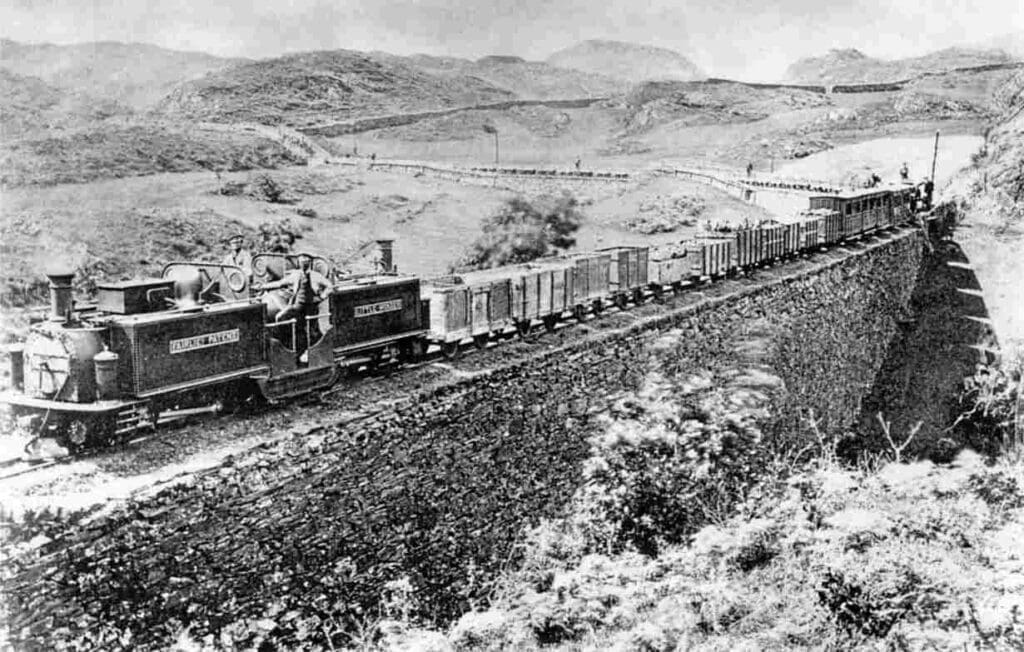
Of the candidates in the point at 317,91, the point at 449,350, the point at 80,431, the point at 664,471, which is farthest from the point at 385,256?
the point at 317,91

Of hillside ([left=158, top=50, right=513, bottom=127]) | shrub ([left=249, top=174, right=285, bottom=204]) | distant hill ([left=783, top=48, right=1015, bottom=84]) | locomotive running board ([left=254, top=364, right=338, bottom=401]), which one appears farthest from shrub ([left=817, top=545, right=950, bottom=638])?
distant hill ([left=783, top=48, right=1015, bottom=84])

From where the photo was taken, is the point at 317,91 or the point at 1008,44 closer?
the point at 317,91

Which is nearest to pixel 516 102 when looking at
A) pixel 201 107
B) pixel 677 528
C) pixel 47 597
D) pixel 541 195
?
pixel 201 107

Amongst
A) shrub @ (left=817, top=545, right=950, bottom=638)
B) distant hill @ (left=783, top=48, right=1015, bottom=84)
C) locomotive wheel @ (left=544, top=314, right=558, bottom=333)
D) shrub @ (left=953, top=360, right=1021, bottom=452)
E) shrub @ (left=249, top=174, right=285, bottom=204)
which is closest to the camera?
shrub @ (left=817, top=545, right=950, bottom=638)

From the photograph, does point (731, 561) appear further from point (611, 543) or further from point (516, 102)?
point (516, 102)

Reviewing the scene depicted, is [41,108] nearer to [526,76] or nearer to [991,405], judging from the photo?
[991,405]

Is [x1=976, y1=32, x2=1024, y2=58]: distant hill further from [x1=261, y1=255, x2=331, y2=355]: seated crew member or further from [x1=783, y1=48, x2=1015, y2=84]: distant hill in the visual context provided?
[x1=261, y1=255, x2=331, y2=355]: seated crew member
